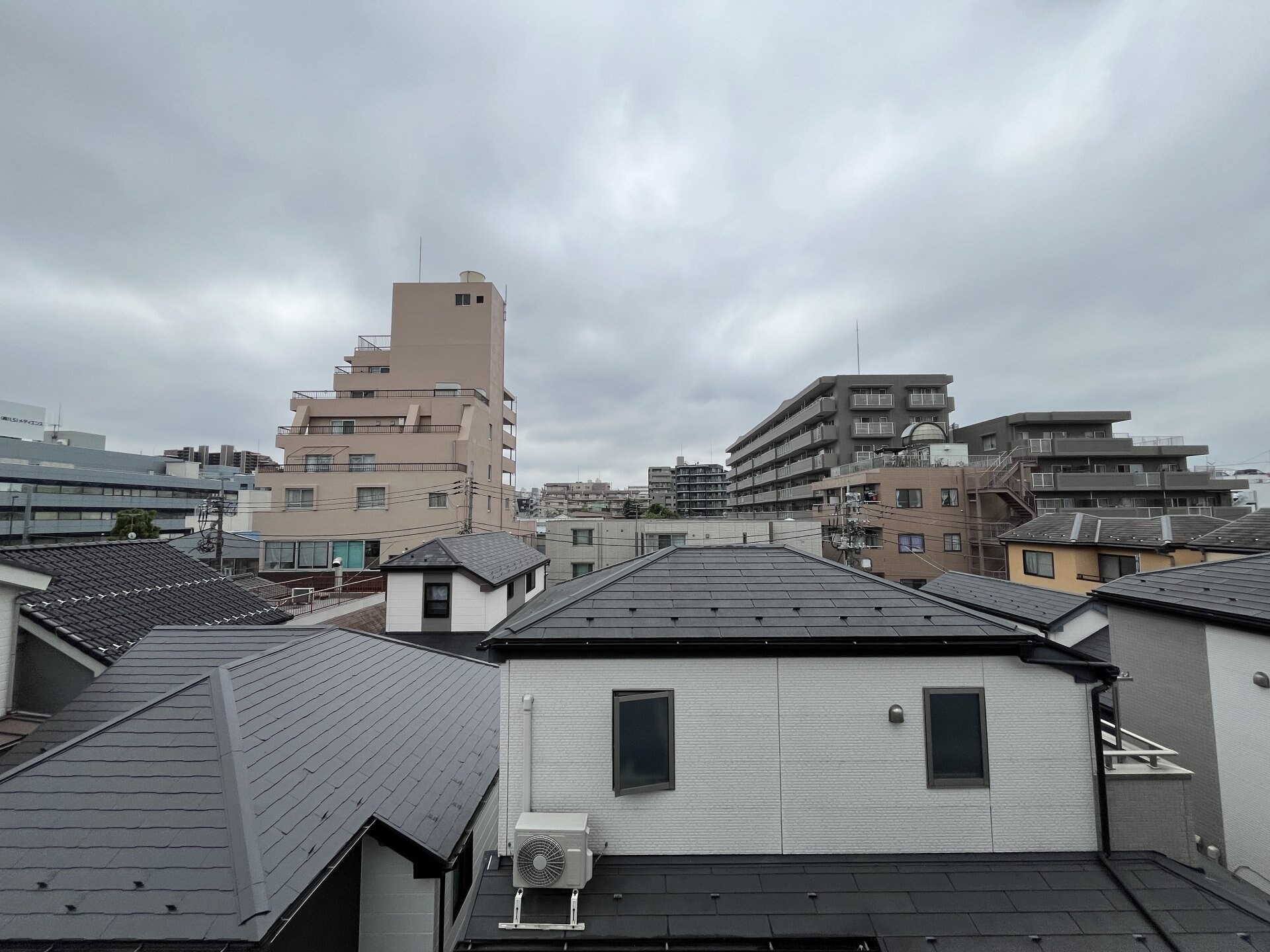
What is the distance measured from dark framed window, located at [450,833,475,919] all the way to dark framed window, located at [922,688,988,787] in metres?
5.24

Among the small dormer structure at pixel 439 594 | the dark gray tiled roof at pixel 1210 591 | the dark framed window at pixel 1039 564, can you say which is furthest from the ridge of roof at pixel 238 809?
the dark framed window at pixel 1039 564

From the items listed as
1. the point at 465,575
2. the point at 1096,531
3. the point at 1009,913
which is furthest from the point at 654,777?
the point at 1096,531

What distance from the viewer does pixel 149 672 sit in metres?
6.83

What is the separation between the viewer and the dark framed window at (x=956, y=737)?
5.07 m

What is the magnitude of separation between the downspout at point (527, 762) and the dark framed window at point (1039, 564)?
84.4ft

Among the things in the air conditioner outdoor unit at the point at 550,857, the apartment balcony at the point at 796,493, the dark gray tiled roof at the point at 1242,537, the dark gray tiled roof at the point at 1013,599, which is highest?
the apartment balcony at the point at 796,493

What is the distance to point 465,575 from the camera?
54.9ft

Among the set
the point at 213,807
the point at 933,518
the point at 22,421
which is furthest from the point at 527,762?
the point at 22,421

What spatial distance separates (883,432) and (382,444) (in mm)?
38205

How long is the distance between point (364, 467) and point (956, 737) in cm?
3540

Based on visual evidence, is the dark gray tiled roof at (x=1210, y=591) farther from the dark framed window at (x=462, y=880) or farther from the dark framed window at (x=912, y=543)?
the dark framed window at (x=912, y=543)

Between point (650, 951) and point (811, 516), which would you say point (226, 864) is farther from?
point (811, 516)

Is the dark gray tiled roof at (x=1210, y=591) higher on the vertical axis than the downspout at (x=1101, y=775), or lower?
higher

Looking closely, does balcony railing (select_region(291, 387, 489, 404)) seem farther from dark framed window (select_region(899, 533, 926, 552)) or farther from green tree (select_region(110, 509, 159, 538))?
dark framed window (select_region(899, 533, 926, 552))
